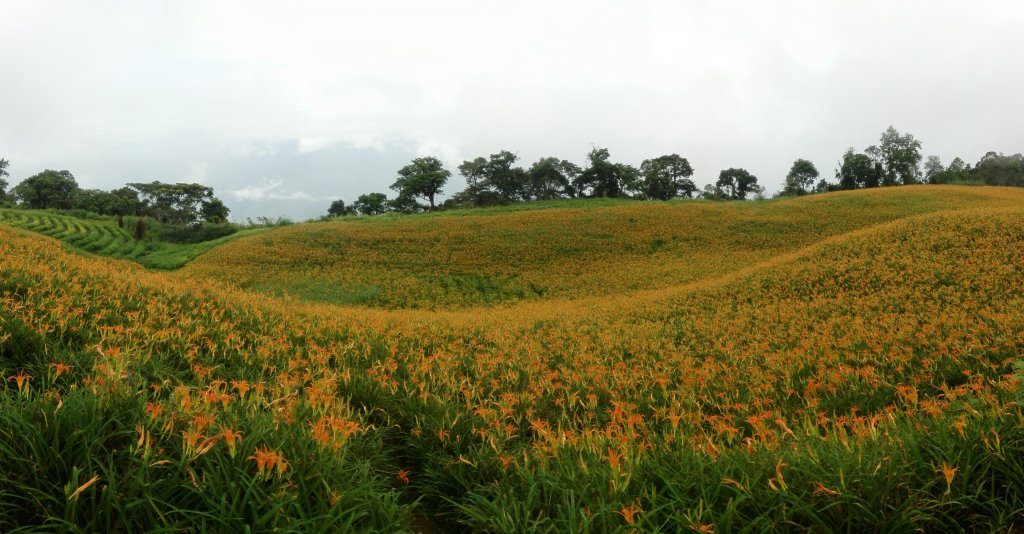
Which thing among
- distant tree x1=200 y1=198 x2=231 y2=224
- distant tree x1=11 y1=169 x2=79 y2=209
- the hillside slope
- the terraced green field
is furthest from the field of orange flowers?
distant tree x1=11 y1=169 x2=79 y2=209

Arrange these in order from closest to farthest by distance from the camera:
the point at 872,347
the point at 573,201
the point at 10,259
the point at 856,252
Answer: the point at 10,259 → the point at 872,347 → the point at 856,252 → the point at 573,201

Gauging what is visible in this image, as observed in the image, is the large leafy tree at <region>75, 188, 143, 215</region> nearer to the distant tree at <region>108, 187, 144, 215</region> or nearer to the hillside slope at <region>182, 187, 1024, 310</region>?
the distant tree at <region>108, 187, 144, 215</region>

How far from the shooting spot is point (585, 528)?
1.67 m

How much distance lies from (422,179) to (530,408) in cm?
5068

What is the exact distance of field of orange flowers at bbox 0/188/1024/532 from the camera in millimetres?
1722

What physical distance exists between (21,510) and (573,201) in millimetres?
37230

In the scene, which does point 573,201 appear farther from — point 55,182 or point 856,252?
point 55,182

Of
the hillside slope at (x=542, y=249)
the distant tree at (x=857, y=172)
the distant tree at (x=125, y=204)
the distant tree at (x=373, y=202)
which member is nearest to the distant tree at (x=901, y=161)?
the distant tree at (x=857, y=172)

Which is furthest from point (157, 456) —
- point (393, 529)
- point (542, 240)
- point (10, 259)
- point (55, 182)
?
point (55, 182)

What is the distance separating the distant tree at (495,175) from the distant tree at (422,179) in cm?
627

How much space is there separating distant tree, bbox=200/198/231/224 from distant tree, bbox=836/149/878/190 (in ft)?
226

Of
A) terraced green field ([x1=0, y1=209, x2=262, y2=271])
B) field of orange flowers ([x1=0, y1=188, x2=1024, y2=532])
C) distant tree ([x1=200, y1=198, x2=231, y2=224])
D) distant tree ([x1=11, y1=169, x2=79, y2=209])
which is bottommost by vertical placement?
field of orange flowers ([x1=0, y1=188, x2=1024, y2=532])

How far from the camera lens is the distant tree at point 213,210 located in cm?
4419

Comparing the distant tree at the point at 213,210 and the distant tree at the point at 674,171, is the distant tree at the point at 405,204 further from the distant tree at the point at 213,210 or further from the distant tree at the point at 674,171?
the distant tree at the point at 674,171
